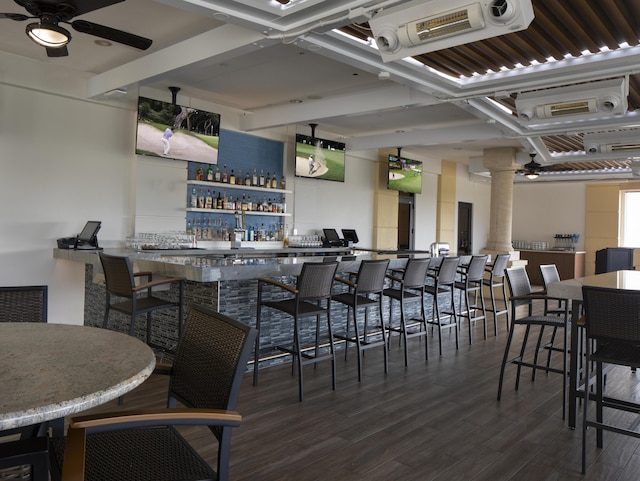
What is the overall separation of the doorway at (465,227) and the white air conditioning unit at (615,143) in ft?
17.6

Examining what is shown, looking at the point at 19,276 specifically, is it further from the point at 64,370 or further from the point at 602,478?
the point at 602,478

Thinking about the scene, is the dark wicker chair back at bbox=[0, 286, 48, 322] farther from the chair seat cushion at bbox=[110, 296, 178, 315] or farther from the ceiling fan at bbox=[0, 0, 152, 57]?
the ceiling fan at bbox=[0, 0, 152, 57]

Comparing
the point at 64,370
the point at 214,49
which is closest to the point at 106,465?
the point at 64,370

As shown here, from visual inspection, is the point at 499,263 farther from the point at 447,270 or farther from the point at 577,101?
the point at 577,101

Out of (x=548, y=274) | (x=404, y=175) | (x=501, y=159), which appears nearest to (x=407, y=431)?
(x=548, y=274)

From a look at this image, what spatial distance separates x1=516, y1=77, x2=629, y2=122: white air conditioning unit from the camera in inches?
175

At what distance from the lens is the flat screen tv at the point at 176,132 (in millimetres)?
6012

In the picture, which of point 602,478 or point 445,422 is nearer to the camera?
point 602,478

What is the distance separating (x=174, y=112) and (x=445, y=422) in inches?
195

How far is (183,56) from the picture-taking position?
4609 mm

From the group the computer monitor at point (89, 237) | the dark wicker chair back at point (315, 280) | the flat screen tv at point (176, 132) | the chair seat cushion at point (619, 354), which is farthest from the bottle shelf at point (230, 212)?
the chair seat cushion at point (619, 354)

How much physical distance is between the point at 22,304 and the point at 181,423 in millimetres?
1484

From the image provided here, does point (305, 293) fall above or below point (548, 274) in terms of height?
below

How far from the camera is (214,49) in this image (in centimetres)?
430
